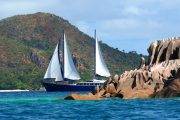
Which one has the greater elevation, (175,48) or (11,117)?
(175,48)

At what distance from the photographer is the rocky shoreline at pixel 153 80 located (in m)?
102

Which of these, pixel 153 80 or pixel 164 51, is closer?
pixel 153 80

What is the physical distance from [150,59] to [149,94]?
19898mm

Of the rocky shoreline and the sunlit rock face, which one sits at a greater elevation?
the sunlit rock face

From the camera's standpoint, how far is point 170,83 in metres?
100

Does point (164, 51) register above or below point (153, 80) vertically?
above

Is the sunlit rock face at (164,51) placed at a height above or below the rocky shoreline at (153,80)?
above

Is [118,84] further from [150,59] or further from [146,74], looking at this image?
[150,59]

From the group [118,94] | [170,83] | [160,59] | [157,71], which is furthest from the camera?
[160,59]

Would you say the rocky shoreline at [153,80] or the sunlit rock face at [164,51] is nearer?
the rocky shoreline at [153,80]

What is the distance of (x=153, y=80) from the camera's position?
363 ft

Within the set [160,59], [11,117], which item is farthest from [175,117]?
[160,59]

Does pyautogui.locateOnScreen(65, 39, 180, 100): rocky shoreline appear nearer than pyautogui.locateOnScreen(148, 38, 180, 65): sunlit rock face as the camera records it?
Yes

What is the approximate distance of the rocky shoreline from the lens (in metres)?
102
